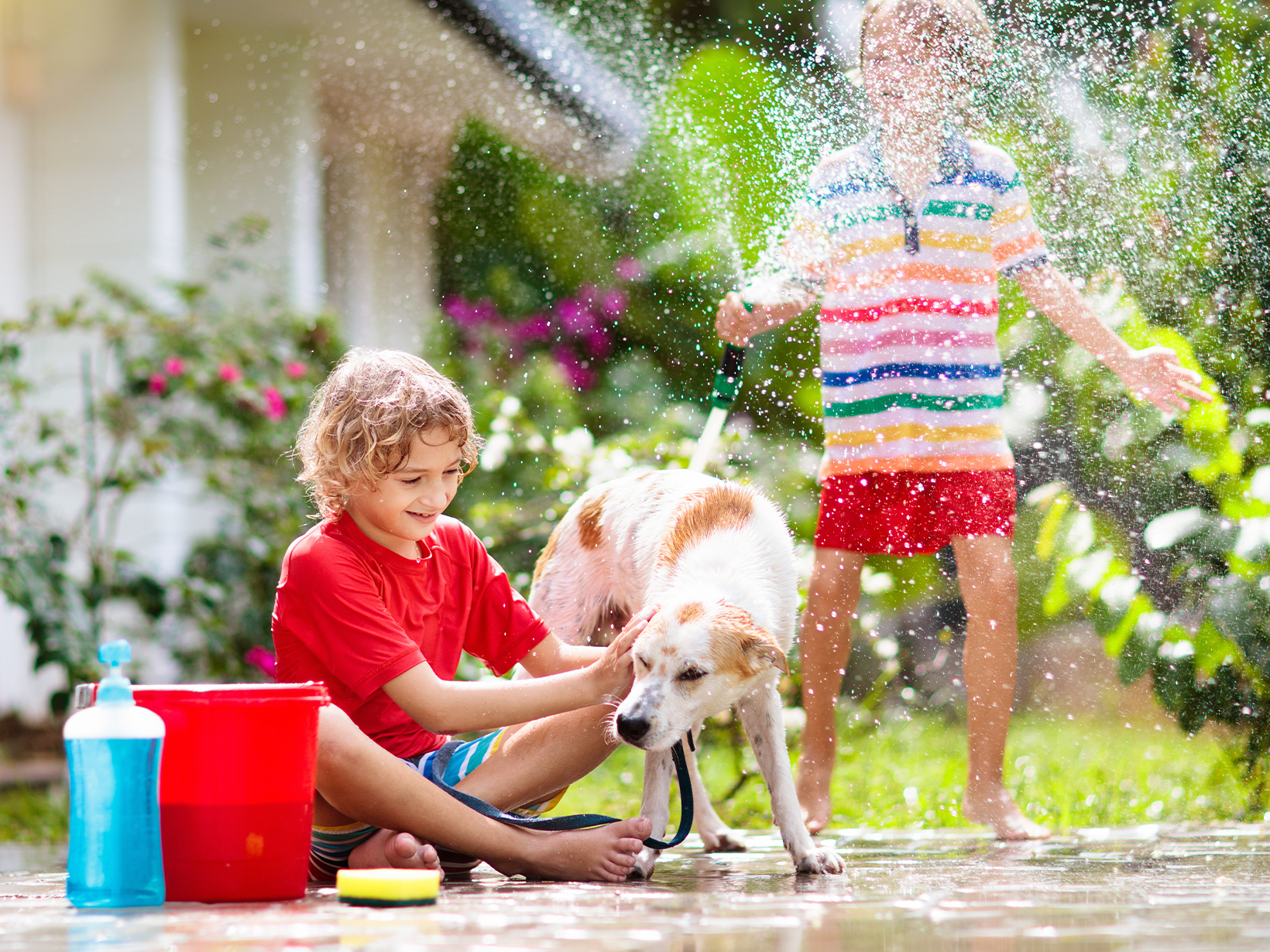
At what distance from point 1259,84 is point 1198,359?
25.3 inches

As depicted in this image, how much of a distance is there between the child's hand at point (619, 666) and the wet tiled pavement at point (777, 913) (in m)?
0.32

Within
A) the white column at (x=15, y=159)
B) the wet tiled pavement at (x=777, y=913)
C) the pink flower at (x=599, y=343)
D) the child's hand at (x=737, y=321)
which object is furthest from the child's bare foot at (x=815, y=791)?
the white column at (x=15, y=159)

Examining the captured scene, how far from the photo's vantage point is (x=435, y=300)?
3.87 metres

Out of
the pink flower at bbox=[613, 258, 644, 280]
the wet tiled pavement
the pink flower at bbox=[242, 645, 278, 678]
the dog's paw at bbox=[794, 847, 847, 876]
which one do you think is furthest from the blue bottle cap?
the pink flower at bbox=[242, 645, 278, 678]

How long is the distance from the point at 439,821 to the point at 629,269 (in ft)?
5.50

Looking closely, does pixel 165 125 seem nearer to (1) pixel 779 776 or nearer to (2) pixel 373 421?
(2) pixel 373 421

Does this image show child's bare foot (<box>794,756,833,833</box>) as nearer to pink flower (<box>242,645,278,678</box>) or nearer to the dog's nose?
the dog's nose

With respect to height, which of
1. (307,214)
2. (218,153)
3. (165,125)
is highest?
(165,125)

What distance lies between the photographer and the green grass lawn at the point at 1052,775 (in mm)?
2820

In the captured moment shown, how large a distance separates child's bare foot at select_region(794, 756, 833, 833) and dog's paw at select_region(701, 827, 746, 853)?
25cm

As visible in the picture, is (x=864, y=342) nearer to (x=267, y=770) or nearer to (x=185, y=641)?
(x=267, y=770)

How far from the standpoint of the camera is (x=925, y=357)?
2.75 m

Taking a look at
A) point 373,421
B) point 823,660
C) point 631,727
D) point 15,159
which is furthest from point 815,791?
point 15,159

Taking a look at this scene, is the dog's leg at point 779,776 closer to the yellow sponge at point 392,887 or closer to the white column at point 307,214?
the yellow sponge at point 392,887
